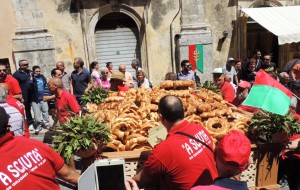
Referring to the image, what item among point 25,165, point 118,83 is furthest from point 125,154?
point 118,83

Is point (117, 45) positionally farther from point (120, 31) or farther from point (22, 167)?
point (22, 167)

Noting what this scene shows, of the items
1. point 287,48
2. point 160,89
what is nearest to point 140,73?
point 160,89

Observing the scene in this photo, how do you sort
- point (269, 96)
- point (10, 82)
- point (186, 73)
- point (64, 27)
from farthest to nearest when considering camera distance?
1. point (64, 27)
2. point (186, 73)
3. point (10, 82)
4. point (269, 96)

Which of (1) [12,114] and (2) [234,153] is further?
(1) [12,114]

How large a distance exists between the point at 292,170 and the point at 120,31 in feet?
30.7

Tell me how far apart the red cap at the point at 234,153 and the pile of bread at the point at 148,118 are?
56.6 inches

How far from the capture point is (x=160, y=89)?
17.2 feet

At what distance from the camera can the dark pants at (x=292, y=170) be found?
12.2 feet

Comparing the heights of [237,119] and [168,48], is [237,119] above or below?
below

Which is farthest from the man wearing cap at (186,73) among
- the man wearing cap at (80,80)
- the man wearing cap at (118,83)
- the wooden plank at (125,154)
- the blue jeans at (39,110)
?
the wooden plank at (125,154)

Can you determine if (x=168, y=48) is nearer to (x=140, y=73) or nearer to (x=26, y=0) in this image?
(x=140, y=73)

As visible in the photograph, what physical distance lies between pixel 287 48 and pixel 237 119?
35.9ft

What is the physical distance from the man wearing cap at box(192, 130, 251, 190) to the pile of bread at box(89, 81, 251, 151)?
56.5 inches

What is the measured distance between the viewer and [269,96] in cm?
339
